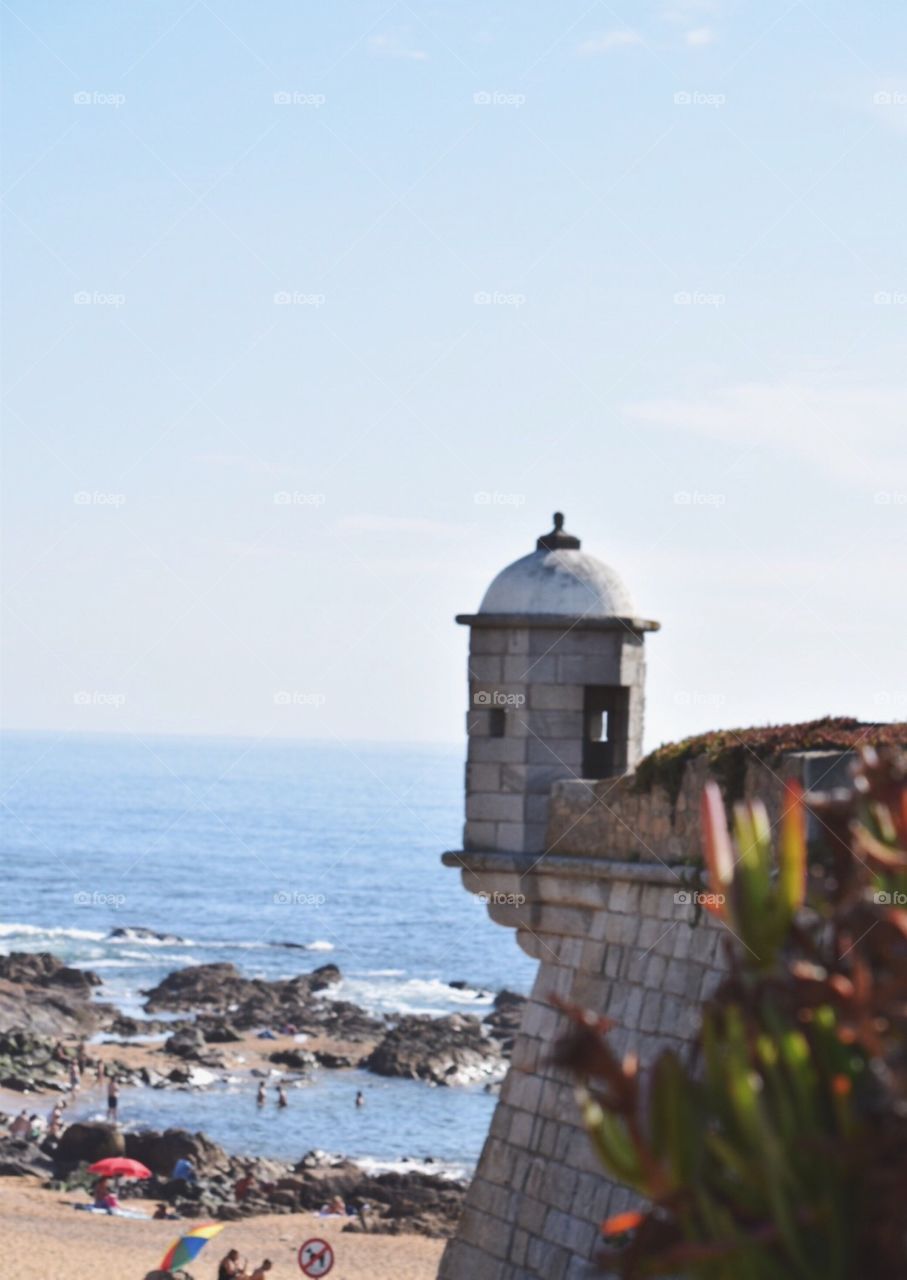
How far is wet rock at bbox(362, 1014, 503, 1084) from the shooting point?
45531mm

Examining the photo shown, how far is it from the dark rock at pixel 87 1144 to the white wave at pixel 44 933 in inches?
1692

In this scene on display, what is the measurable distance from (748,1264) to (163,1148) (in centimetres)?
3012

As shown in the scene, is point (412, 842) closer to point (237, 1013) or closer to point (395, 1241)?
point (237, 1013)

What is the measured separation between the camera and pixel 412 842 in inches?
5763

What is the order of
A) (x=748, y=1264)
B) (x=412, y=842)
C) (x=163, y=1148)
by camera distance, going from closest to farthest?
1. (x=748, y=1264)
2. (x=163, y=1148)
3. (x=412, y=842)

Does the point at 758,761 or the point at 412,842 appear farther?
the point at 412,842

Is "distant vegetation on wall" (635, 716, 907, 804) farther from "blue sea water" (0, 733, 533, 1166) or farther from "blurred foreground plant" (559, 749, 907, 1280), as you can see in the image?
"blue sea water" (0, 733, 533, 1166)

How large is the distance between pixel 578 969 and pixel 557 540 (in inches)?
115

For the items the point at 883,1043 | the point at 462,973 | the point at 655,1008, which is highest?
the point at 883,1043

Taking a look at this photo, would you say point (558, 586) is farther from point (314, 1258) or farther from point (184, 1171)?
point (184, 1171)

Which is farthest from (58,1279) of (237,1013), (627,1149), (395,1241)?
(237,1013)

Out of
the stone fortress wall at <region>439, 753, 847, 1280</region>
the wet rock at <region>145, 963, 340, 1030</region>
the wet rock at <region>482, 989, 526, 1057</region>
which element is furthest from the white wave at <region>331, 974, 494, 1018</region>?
the stone fortress wall at <region>439, 753, 847, 1280</region>

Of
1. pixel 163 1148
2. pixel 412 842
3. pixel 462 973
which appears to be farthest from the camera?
pixel 412 842

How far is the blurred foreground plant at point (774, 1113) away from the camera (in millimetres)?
4059
